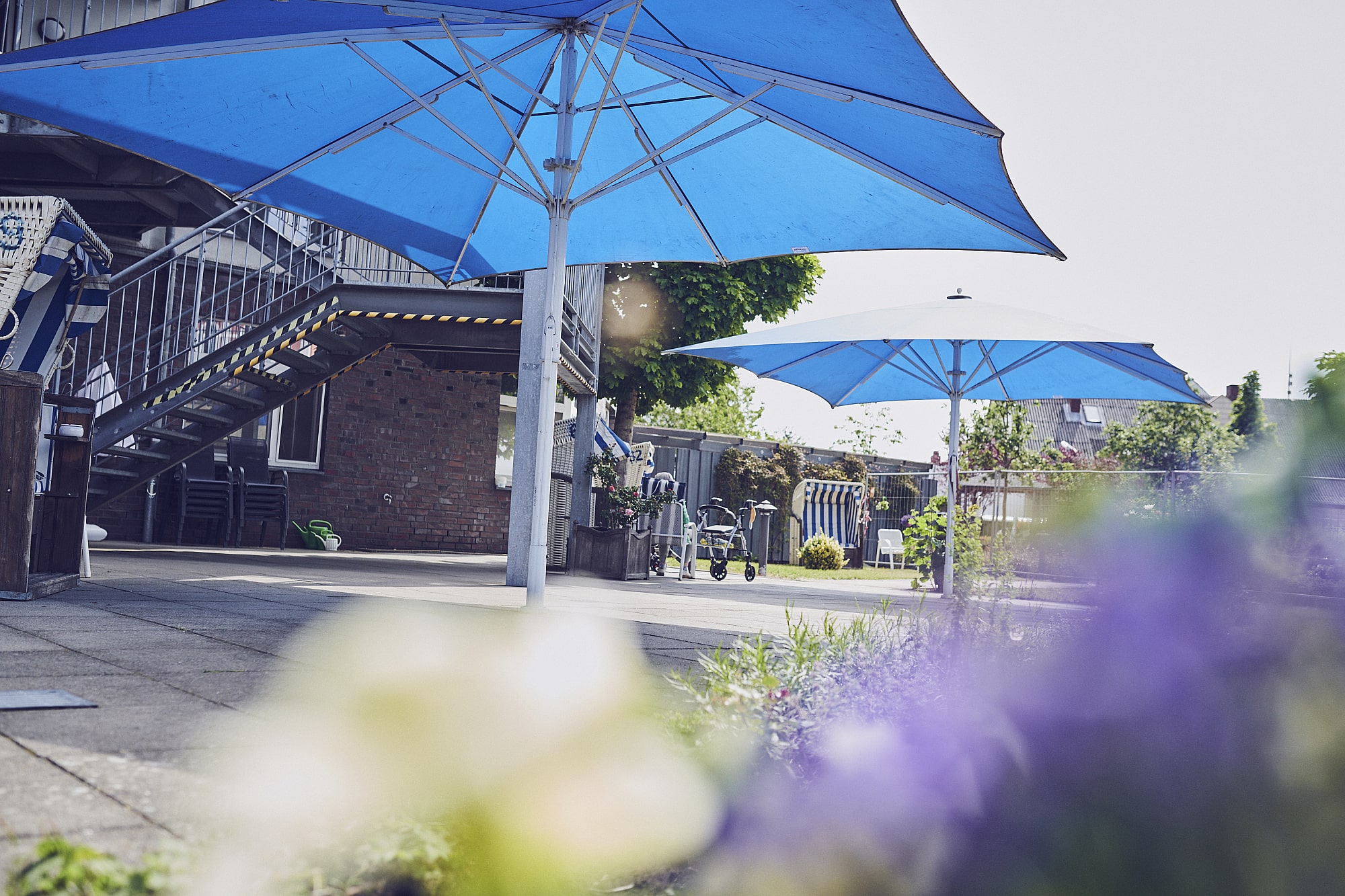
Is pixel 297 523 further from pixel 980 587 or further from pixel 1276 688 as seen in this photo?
pixel 1276 688

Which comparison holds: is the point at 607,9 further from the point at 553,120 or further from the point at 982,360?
the point at 982,360

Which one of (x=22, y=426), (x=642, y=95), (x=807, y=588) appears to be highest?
(x=642, y=95)

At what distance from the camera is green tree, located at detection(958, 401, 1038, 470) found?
2233 centimetres

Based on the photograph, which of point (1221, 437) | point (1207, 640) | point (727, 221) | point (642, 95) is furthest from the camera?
point (1221, 437)

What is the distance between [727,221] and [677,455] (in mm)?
12717

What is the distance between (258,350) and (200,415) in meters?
1.27

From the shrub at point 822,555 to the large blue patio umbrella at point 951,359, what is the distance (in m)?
6.14

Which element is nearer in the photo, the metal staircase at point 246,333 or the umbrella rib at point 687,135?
the umbrella rib at point 687,135

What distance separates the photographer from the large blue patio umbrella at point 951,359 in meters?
8.34

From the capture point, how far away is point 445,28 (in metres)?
4.41

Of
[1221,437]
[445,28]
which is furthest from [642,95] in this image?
[1221,437]

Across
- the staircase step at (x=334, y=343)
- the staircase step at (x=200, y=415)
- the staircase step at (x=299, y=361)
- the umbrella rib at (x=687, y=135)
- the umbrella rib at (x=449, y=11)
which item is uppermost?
the umbrella rib at (x=449, y=11)

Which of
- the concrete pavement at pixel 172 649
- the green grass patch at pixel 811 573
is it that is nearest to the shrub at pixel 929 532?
the concrete pavement at pixel 172 649

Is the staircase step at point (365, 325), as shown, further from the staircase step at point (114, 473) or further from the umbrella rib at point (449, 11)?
the umbrella rib at point (449, 11)
